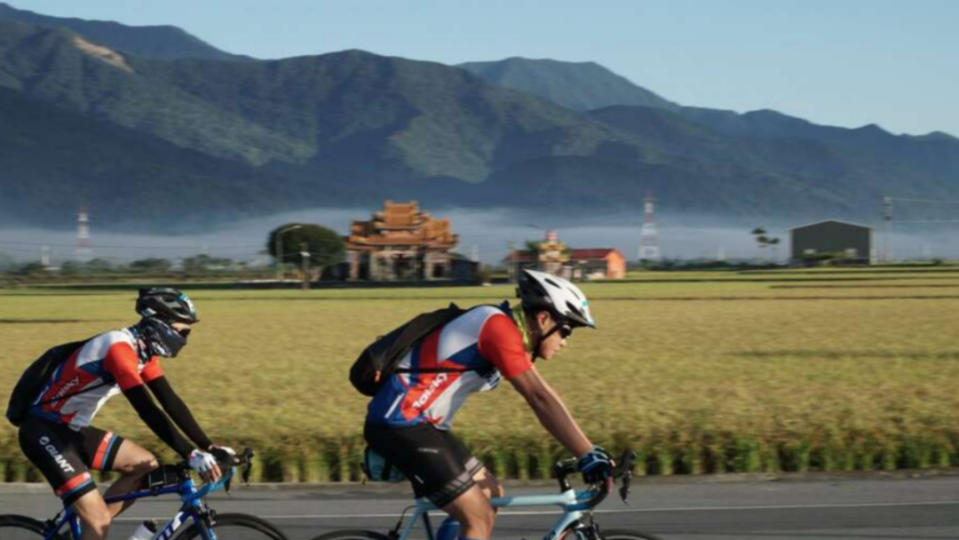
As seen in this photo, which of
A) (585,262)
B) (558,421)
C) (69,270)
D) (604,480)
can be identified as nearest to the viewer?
(604,480)

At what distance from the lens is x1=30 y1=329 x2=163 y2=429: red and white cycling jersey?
754 centimetres

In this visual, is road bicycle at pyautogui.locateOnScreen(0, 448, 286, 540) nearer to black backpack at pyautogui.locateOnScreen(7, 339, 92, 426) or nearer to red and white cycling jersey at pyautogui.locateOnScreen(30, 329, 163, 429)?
red and white cycling jersey at pyautogui.locateOnScreen(30, 329, 163, 429)

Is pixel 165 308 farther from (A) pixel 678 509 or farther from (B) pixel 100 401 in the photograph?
(A) pixel 678 509

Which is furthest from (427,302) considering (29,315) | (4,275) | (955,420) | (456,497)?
(4,275)

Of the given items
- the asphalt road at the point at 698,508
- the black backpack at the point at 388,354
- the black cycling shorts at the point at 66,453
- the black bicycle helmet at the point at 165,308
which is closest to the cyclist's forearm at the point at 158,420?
the black bicycle helmet at the point at 165,308

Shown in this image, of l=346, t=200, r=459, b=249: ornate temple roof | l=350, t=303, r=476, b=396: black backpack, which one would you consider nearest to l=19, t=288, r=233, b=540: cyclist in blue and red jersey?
l=350, t=303, r=476, b=396: black backpack

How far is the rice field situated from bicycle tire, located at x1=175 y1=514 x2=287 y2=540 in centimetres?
775

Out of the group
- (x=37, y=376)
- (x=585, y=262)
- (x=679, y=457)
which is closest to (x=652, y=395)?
(x=679, y=457)

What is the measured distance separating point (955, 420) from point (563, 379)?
9963 millimetres

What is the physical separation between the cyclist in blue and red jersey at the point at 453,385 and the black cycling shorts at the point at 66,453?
1805mm

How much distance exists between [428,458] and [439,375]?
13.6 inches

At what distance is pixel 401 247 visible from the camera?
176 m

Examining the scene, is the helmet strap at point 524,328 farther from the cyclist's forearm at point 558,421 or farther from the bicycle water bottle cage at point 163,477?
the bicycle water bottle cage at point 163,477

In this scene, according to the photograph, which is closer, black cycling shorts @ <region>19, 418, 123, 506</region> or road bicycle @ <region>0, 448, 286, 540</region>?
road bicycle @ <region>0, 448, 286, 540</region>
